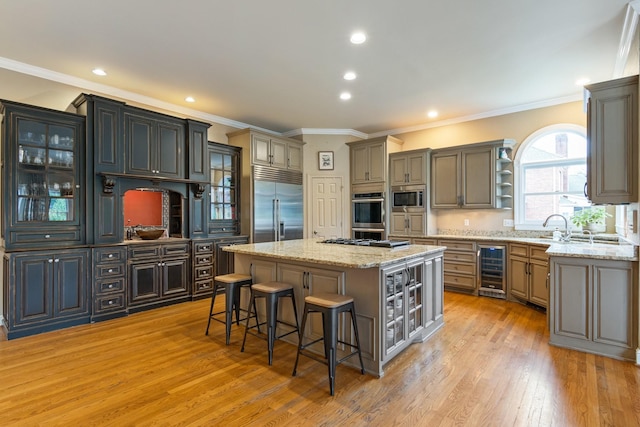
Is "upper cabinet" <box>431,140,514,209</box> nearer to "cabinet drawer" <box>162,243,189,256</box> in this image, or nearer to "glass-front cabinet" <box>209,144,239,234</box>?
"glass-front cabinet" <box>209,144,239,234</box>

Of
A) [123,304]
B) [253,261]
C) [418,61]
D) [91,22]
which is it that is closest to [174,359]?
[253,261]

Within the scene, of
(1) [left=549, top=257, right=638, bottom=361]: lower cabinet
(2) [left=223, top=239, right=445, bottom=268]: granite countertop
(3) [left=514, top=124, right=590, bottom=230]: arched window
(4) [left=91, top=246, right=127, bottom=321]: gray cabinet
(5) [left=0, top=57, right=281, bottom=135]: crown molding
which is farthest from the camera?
(3) [left=514, top=124, right=590, bottom=230]: arched window

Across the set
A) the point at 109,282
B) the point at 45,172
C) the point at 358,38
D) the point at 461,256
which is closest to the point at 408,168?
the point at 461,256

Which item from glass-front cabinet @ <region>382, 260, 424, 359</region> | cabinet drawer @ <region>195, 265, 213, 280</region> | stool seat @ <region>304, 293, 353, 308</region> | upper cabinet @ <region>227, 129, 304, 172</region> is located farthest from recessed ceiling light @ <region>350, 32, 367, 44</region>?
cabinet drawer @ <region>195, 265, 213, 280</region>

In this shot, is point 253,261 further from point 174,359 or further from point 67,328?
point 67,328

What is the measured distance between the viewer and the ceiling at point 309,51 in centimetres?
278

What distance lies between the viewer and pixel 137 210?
15.7 feet

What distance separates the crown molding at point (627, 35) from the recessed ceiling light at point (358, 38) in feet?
7.08

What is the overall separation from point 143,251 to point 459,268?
469 cm

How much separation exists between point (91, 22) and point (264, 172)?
319 centimetres

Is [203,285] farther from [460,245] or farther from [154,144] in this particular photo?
[460,245]

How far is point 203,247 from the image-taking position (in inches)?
196

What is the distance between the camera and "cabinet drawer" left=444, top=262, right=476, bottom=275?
5.18m

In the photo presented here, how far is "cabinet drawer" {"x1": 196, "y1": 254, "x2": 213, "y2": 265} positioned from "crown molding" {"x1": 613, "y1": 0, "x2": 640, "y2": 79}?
17.7 feet
